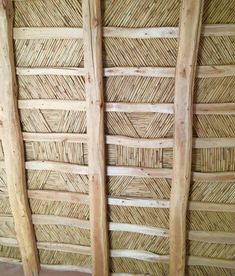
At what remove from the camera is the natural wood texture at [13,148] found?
7.00ft

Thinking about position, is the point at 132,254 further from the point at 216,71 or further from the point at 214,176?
the point at 216,71

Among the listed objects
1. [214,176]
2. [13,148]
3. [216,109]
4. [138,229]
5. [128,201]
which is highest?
[216,109]

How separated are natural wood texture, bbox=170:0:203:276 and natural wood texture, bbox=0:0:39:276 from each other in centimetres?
113

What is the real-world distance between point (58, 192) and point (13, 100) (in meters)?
0.79

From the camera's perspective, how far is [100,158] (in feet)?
7.56

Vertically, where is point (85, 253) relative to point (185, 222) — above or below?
below

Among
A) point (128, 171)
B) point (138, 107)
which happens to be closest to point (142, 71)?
point (138, 107)

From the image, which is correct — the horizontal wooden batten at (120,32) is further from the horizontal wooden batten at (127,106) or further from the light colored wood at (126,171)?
the light colored wood at (126,171)

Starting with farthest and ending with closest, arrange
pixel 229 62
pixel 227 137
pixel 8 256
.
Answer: pixel 8 256 < pixel 227 137 < pixel 229 62

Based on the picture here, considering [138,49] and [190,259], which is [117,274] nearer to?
[190,259]

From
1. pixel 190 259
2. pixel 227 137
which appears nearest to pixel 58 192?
pixel 190 259

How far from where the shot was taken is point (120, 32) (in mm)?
2064

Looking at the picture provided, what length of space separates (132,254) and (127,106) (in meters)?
1.24

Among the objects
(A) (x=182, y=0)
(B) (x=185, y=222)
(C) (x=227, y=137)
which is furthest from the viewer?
(B) (x=185, y=222)
